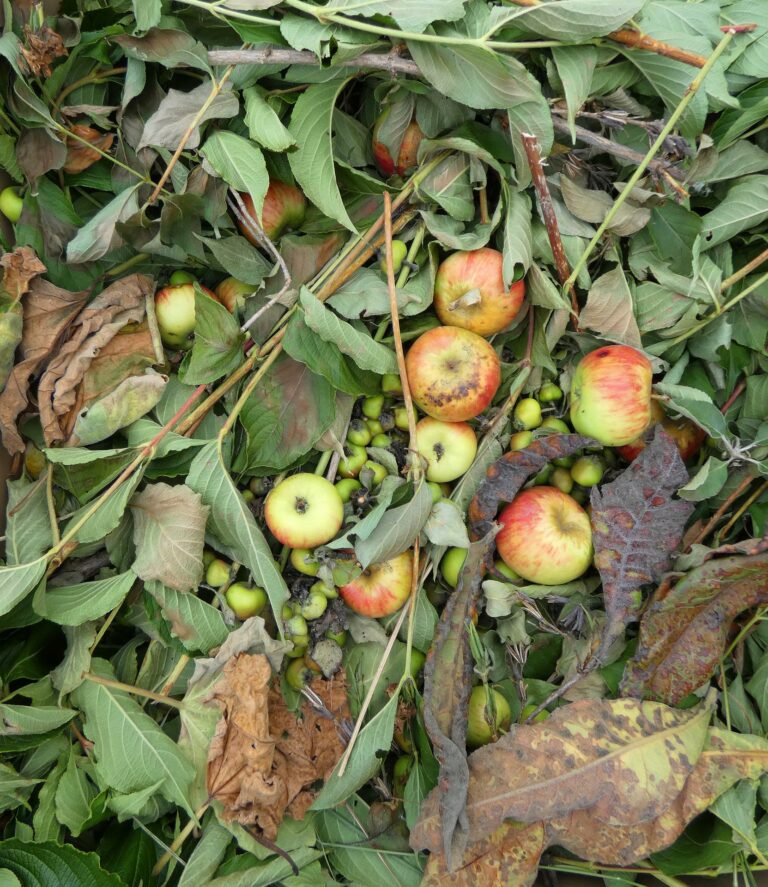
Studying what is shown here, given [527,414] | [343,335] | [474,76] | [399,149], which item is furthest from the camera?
[527,414]

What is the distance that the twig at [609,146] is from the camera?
1559 millimetres

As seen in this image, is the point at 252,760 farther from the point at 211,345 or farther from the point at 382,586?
the point at 211,345

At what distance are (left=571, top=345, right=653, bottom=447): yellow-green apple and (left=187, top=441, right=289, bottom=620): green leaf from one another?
2.97 ft

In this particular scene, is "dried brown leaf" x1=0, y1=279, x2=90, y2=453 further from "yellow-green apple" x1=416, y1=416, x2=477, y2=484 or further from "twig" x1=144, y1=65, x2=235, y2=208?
"yellow-green apple" x1=416, y1=416, x2=477, y2=484

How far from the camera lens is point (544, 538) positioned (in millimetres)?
1638

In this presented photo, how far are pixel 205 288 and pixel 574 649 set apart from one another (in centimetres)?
142

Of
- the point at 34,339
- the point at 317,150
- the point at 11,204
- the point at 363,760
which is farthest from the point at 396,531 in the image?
the point at 11,204

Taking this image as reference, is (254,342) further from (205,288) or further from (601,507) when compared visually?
(601,507)

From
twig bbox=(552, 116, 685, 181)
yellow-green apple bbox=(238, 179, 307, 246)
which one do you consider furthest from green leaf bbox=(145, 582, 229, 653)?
twig bbox=(552, 116, 685, 181)

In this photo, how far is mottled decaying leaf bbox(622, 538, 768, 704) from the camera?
5.16ft

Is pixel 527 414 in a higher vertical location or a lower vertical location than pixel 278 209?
lower

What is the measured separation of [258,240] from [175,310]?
11.3 inches

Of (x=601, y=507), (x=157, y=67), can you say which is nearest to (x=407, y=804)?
(x=601, y=507)

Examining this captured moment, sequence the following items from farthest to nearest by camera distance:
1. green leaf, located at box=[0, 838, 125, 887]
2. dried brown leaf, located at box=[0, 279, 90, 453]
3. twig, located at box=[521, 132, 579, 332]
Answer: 1. dried brown leaf, located at box=[0, 279, 90, 453]
2. twig, located at box=[521, 132, 579, 332]
3. green leaf, located at box=[0, 838, 125, 887]
